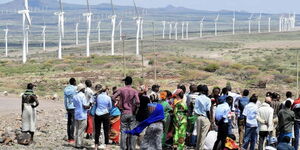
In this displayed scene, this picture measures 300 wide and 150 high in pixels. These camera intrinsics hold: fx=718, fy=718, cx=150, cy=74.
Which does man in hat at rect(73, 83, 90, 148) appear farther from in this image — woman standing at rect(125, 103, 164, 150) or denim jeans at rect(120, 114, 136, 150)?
woman standing at rect(125, 103, 164, 150)

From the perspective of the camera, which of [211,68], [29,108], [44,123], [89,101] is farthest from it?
[211,68]

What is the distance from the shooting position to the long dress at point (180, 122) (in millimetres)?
16125

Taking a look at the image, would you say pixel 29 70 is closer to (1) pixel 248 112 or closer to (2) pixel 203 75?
(2) pixel 203 75

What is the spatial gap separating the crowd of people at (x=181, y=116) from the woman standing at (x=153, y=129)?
3.18 ft

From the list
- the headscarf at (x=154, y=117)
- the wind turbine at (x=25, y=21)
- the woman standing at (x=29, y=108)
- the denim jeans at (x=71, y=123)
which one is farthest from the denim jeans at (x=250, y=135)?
the wind turbine at (x=25, y=21)

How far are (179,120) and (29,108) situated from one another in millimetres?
3594

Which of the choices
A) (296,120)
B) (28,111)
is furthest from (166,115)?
(28,111)

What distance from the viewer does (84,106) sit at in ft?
54.0

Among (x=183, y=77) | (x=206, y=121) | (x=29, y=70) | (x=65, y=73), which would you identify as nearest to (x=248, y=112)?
(x=206, y=121)

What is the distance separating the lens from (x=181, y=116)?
16172 millimetres

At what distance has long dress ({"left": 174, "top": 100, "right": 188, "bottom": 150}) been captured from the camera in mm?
16125

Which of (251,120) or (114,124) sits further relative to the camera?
(114,124)

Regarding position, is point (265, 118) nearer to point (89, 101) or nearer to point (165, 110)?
point (165, 110)

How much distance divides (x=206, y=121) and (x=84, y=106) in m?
2.83
